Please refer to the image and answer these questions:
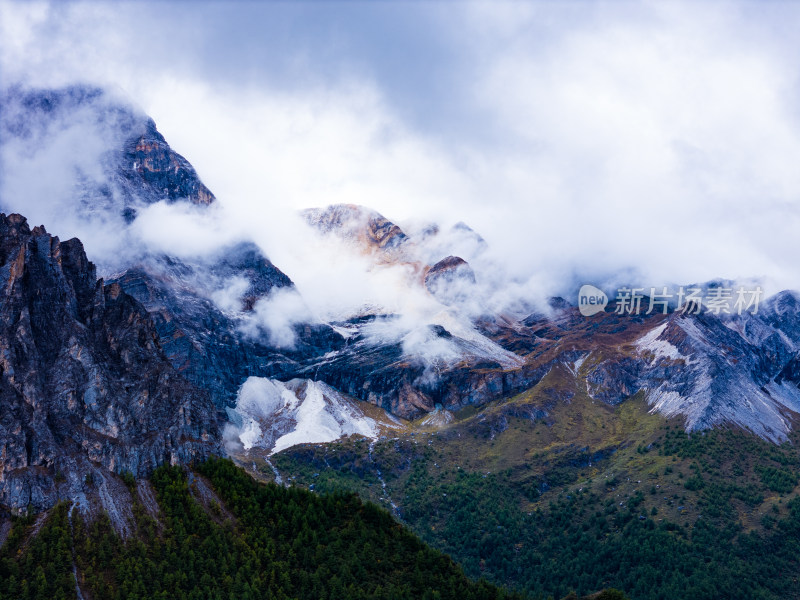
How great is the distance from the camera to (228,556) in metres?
170

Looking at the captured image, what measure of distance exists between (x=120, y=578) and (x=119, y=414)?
164 feet

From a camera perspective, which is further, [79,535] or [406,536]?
[406,536]

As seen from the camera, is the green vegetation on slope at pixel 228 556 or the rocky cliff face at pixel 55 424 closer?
the green vegetation on slope at pixel 228 556

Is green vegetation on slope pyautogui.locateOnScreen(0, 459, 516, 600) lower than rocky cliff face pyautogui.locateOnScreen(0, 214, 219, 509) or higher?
lower

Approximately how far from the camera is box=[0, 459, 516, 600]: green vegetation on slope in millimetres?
153375

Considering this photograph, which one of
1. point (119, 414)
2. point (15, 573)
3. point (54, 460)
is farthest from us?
point (119, 414)

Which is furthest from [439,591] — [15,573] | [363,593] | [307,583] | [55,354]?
[55,354]

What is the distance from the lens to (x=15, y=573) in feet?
486

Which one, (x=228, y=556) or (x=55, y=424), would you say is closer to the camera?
(x=228, y=556)

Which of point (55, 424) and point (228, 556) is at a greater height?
point (55, 424)

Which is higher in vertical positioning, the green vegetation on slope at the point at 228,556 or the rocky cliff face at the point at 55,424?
the rocky cliff face at the point at 55,424

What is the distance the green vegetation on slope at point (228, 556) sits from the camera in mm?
153375

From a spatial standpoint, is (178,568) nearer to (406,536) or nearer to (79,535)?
(79,535)

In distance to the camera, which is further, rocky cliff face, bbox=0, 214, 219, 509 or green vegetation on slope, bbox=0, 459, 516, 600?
rocky cliff face, bbox=0, 214, 219, 509
